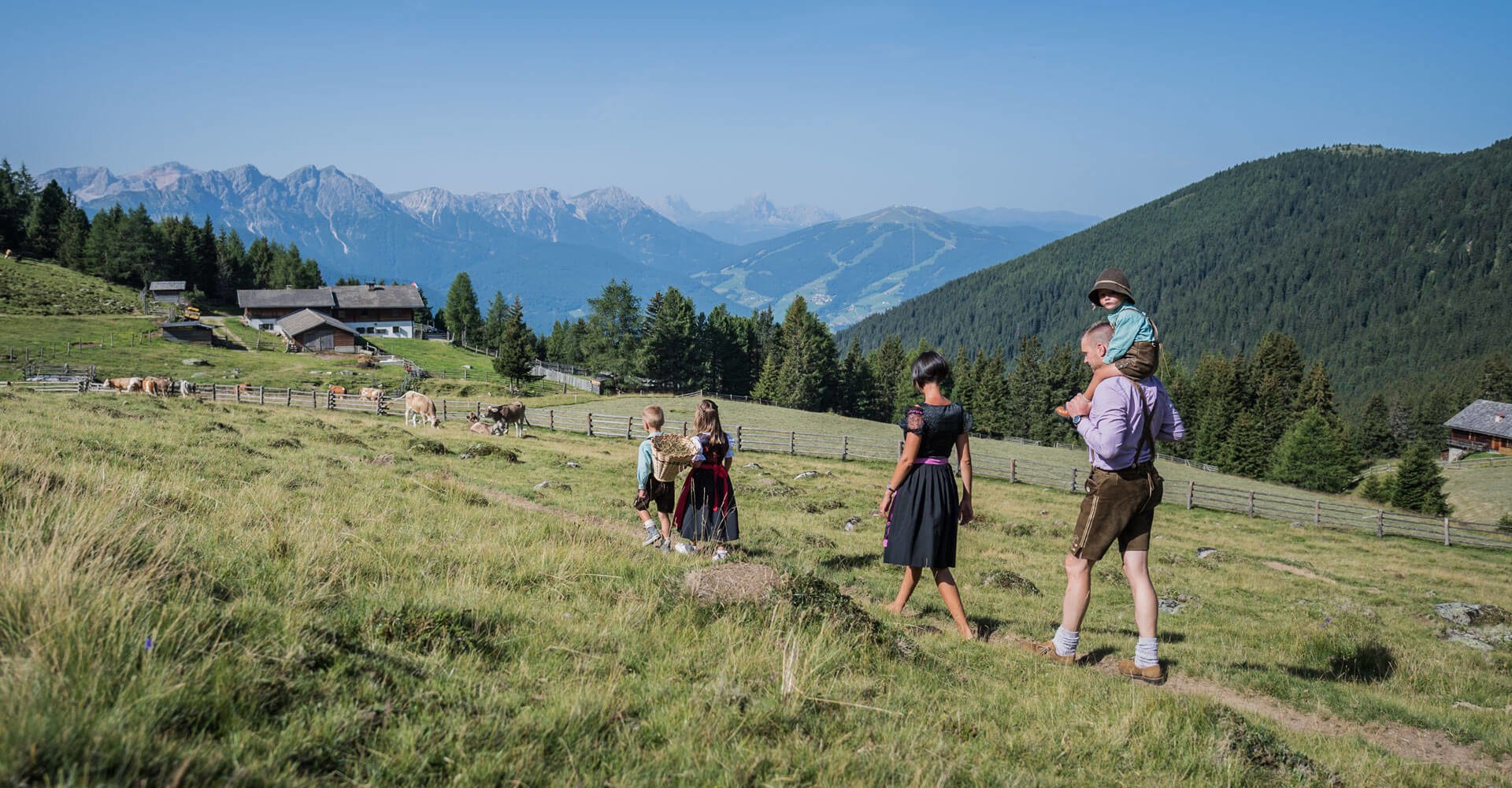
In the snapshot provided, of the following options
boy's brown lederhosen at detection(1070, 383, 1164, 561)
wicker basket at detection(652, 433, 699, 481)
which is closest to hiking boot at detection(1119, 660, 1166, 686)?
boy's brown lederhosen at detection(1070, 383, 1164, 561)

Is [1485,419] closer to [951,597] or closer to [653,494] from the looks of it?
[951,597]

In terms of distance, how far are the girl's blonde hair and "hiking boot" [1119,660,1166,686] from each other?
4.31 metres

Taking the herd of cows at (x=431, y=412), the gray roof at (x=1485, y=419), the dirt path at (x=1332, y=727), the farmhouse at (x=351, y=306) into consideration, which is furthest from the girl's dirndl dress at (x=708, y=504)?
the gray roof at (x=1485, y=419)

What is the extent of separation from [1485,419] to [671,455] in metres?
114

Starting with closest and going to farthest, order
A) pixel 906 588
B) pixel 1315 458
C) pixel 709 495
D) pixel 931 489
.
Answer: pixel 931 489
pixel 906 588
pixel 709 495
pixel 1315 458

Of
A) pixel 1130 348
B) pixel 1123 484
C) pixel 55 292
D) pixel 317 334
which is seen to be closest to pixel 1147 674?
pixel 1123 484

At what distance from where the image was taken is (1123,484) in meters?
5.49

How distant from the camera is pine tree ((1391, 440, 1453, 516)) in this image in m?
45.9

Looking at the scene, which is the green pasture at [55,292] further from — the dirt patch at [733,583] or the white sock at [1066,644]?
the white sock at [1066,644]

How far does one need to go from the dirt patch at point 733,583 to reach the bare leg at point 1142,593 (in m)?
2.67

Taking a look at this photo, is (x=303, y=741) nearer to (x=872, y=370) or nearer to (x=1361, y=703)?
(x=1361, y=703)

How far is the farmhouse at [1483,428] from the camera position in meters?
82.1

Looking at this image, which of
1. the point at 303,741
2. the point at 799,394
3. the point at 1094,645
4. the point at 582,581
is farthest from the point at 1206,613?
the point at 799,394

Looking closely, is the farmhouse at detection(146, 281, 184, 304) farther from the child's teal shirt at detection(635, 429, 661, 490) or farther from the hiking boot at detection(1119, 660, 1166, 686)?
the hiking boot at detection(1119, 660, 1166, 686)
